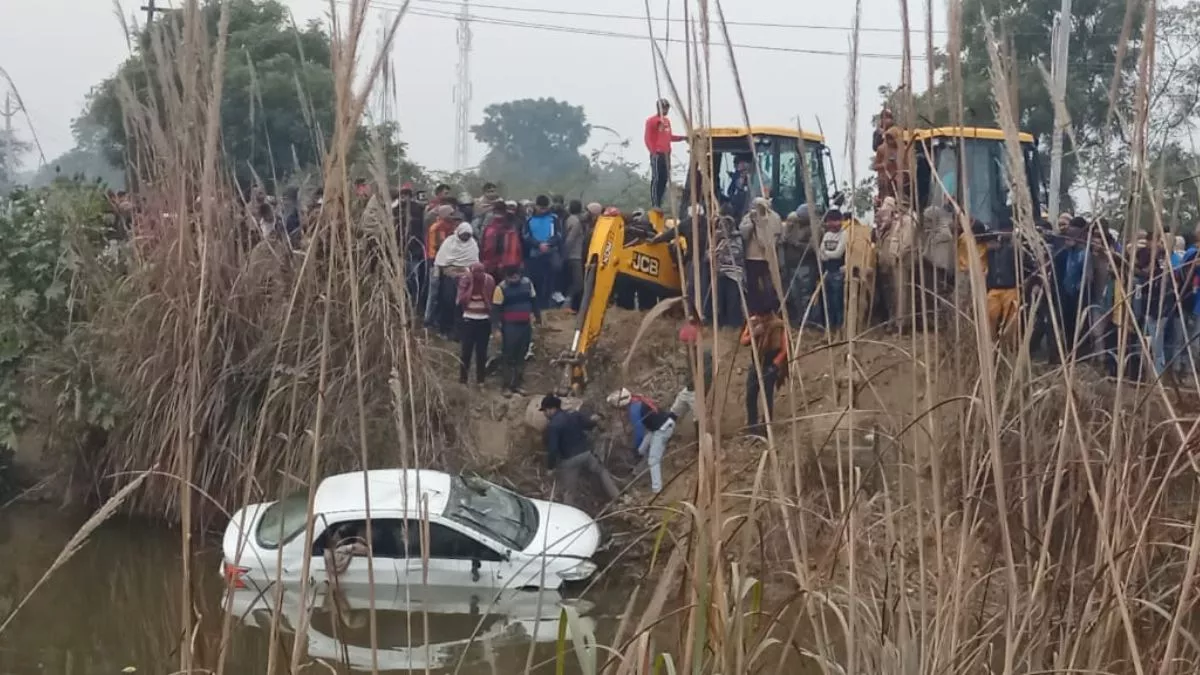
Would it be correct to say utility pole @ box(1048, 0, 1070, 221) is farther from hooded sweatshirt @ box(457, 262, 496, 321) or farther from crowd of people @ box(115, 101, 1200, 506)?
hooded sweatshirt @ box(457, 262, 496, 321)

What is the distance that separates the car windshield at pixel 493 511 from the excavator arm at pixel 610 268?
178 centimetres

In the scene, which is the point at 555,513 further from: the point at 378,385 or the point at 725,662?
the point at 725,662

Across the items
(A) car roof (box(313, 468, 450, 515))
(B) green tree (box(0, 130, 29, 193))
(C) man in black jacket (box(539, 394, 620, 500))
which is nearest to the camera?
(B) green tree (box(0, 130, 29, 193))

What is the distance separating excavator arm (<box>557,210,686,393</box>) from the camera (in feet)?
38.5

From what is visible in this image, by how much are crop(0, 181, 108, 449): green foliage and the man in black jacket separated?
13.4 feet

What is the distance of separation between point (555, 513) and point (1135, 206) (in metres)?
7.69

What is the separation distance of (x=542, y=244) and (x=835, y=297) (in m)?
9.46

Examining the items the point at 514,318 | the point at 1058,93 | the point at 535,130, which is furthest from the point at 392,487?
the point at 535,130

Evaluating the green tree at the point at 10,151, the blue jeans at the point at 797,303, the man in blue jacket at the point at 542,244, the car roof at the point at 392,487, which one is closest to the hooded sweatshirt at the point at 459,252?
the man in blue jacket at the point at 542,244

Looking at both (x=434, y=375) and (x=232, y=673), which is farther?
(x=434, y=375)

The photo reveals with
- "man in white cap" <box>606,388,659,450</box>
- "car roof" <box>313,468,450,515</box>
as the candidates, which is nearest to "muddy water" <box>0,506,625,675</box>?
"car roof" <box>313,468,450,515</box>

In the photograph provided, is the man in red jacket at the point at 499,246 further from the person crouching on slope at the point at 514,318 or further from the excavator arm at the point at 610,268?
the excavator arm at the point at 610,268

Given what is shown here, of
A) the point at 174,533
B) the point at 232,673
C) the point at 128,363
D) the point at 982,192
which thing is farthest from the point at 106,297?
the point at 232,673

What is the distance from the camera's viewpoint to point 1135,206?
2416mm
